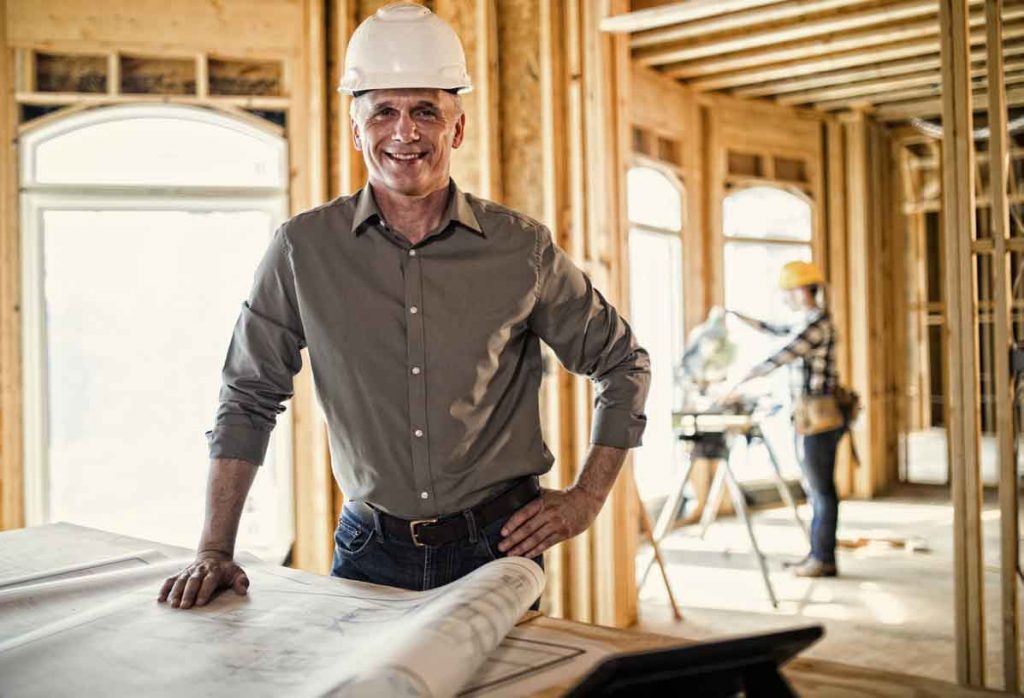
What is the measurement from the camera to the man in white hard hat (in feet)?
6.53

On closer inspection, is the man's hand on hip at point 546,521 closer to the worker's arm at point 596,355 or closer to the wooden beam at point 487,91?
the worker's arm at point 596,355

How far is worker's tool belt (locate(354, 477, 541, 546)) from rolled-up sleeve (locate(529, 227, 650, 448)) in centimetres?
25

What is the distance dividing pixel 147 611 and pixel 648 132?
21.4ft

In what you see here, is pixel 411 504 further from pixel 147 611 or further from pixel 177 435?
pixel 177 435

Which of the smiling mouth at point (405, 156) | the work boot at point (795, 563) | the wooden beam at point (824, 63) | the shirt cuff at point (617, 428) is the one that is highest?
the wooden beam at point (824, 63)

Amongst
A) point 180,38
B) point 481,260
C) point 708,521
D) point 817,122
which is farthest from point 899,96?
point 481,260

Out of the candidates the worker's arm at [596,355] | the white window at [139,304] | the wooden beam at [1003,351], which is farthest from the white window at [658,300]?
the worker's arm at [596,355]

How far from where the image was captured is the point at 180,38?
5.11 m

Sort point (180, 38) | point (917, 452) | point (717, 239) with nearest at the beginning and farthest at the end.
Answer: point (180, 38) → point (717, 239) → point (917, 452)

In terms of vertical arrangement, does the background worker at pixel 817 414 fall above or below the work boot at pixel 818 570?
above

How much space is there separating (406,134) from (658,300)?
6.05m

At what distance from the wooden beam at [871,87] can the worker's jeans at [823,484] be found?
352cm

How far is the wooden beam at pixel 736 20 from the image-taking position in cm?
549

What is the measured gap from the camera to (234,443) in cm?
193
